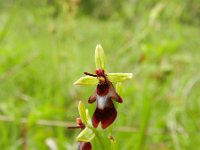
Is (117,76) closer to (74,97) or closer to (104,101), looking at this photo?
(104,101)

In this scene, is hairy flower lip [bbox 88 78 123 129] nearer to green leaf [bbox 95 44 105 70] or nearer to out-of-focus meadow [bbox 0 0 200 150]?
green leaf [bbox 95 44 105 70]

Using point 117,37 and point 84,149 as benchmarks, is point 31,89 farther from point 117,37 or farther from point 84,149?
point 117,37

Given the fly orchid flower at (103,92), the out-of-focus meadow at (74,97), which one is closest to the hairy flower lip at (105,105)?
the fly orchid flower at (103,92)

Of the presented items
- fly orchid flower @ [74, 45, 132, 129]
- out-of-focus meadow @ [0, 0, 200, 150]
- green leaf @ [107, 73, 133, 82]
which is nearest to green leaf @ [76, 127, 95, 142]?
fly orchid flower @ [74, 45, 132, 129]

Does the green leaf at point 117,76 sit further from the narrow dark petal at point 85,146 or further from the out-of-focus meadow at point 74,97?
the out-of-focus meadow at point 74,97

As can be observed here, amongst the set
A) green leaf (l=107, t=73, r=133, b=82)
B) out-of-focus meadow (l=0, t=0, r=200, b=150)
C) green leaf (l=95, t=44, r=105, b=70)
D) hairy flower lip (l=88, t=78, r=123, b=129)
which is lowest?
out-of-focus meadow (l=0, t=0, r=200, b=150)

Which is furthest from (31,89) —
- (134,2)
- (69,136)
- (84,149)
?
(134,2)
